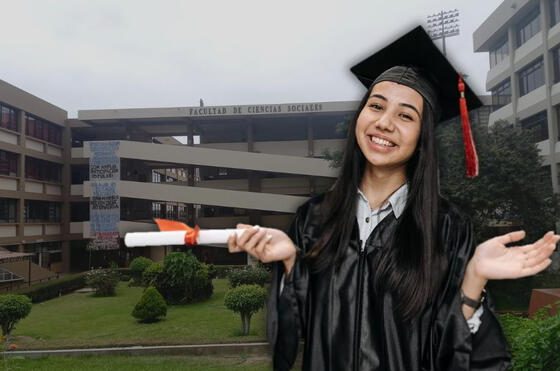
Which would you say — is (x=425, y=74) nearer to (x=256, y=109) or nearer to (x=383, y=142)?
(x=383, y=142)

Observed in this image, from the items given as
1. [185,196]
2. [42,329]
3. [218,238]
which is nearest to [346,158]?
[218,238]

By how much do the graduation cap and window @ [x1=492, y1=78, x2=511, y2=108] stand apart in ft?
82.7

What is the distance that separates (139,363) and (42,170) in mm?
20221

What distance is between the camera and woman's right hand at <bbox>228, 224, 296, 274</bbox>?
1.62 metres

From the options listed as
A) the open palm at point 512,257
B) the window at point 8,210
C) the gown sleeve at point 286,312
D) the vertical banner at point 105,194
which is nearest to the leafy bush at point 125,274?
the vertical banner at point 105,194

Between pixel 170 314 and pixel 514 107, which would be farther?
pixel 514 107

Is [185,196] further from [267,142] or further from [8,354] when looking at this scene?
[8,354]

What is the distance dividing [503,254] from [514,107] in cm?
2441

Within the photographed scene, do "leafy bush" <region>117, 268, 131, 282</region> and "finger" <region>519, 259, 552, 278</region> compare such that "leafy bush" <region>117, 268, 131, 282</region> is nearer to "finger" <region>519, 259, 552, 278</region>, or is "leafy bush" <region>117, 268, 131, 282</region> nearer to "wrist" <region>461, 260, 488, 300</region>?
"wrist" <region>461, 260, 488, 300</region>

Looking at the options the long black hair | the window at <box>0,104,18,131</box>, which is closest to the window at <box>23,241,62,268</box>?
the window at <box>0,104,18,131</box>

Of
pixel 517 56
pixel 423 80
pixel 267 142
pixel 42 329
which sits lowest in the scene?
pixel 42 329

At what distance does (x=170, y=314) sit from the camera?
43.8ft

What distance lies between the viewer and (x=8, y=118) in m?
22.2

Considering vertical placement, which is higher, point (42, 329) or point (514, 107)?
point (514, 107)
